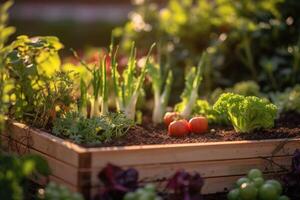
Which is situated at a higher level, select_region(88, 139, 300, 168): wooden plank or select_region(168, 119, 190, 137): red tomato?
select_region(168, 119, 190, 137): red tomato

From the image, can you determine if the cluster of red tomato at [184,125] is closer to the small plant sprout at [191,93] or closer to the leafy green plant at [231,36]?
the small plant sprout at [191,93]

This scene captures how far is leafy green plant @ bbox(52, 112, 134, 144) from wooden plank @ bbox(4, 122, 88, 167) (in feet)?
0.33

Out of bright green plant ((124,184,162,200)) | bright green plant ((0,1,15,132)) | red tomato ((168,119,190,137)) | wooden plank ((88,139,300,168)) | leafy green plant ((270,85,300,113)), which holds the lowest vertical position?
bright green plant ((124,184,162,200))

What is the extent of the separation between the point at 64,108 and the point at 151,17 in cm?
249

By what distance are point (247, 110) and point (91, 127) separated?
0.87 m

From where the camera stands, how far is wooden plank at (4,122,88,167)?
2.86m

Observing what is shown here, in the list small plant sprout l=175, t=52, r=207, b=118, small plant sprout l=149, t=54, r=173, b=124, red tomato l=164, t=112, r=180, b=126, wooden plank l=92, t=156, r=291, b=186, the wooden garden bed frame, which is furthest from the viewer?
small plant sprout l=149, t=54, r=173, b=124

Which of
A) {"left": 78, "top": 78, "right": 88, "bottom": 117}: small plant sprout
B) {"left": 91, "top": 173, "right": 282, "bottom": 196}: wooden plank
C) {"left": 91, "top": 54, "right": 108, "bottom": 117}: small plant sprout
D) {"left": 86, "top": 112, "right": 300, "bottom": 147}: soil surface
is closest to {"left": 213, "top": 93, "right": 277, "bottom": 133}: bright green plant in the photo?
{"left": 86, "top": 112, "right": 300, "bottom": 147}: soil surface

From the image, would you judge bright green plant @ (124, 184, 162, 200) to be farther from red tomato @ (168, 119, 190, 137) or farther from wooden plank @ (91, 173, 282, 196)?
red tomato @ (168, 119, 190, 137)

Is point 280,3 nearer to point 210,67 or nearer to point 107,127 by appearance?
point 210,67

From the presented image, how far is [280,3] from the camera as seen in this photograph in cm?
531

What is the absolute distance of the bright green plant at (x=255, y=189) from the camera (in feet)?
9.40

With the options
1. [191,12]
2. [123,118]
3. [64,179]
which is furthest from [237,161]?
[191,12]

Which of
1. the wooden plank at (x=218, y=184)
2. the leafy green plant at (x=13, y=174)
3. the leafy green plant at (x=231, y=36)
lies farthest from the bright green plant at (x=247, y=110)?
the leafy green plant at (x=231, y=36)
